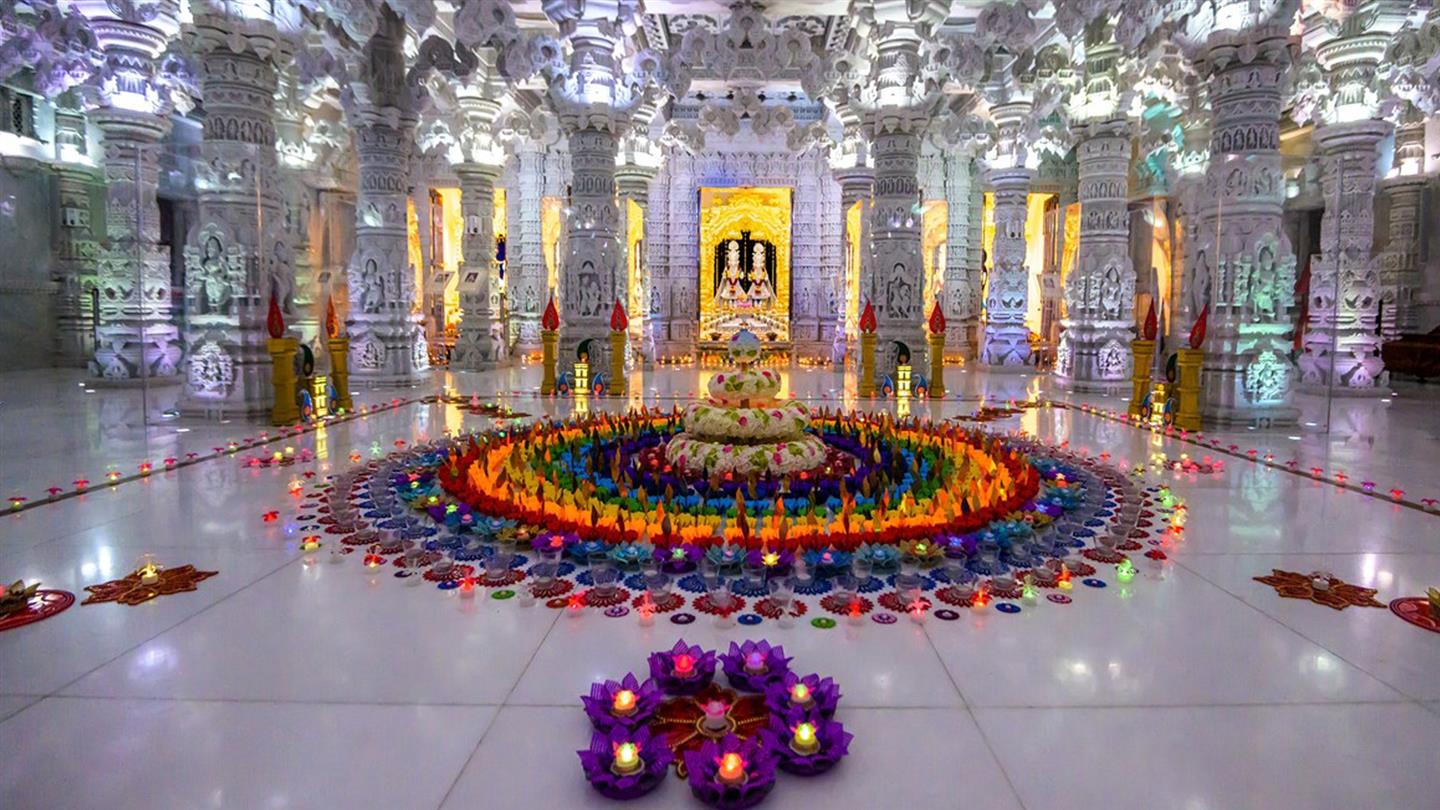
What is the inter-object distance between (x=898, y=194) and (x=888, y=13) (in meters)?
2.69

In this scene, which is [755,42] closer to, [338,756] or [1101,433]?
[1101,433]

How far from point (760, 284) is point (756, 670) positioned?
18467mm

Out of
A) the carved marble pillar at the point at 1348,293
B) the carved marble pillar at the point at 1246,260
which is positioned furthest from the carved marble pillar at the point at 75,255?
the carved marble pillar at the point at 1348,293

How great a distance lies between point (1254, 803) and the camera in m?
2.18

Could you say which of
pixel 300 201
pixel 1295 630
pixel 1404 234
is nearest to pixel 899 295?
pixel 1404 234

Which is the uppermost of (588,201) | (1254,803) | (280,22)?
(280,22)

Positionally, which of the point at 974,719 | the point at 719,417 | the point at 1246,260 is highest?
the point at 1246,260

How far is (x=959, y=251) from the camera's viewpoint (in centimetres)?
1978

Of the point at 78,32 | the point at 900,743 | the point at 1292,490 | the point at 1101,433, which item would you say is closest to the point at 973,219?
the point at 1101,433

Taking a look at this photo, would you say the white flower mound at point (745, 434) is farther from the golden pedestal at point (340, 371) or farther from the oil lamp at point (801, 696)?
the golden pedestal at point (340, 371)

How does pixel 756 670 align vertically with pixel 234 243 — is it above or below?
below

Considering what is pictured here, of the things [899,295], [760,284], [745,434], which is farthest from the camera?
[760,284]

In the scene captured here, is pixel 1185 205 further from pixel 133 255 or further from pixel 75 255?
pixel 75 255

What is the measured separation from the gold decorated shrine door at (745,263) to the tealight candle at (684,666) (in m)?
17.7
